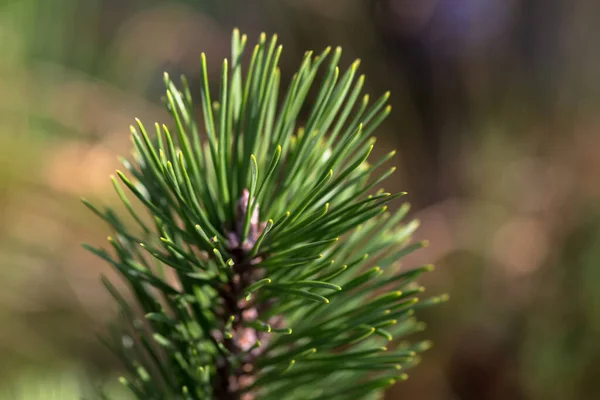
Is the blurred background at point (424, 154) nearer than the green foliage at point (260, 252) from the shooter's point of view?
No

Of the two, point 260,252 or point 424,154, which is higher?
point 424,154

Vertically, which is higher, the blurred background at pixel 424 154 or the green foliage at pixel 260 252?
the blurred background at pixel 424 154

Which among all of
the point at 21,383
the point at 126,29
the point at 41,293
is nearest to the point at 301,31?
the point at 126,29

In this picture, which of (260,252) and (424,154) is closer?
(260,252)

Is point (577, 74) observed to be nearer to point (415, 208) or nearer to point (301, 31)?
point (415, 208)

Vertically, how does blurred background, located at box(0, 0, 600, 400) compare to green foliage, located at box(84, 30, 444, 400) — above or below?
above
